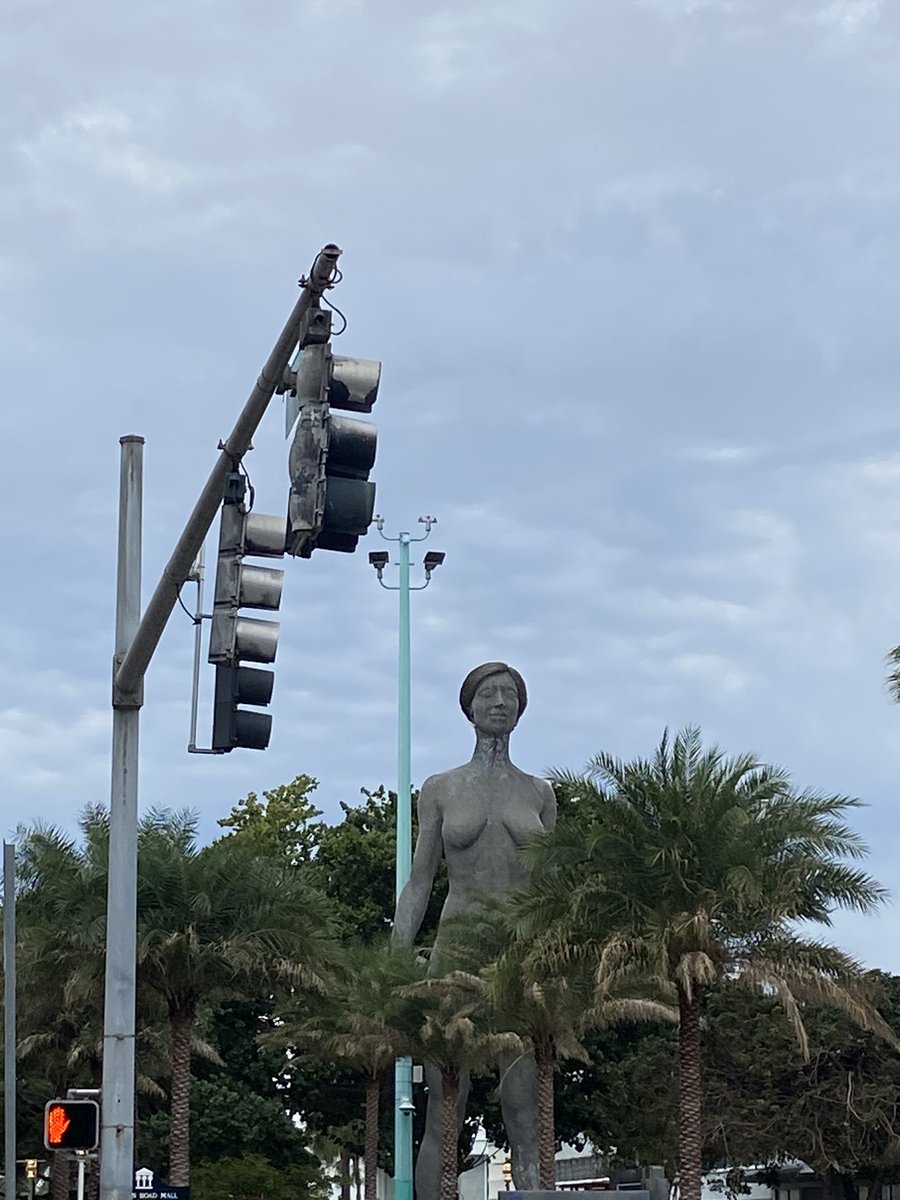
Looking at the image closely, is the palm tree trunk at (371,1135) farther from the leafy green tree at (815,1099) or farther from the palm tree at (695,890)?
the palm tree at (695,890)

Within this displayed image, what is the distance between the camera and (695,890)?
27391 mm

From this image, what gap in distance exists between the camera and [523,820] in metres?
39.8

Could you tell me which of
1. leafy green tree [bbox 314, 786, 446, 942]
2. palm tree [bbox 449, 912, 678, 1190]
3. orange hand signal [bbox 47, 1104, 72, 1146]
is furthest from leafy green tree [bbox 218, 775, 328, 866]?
orange hand signal [bbox 47, 1104, 72, 1146]

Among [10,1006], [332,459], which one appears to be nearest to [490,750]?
[10,1006]

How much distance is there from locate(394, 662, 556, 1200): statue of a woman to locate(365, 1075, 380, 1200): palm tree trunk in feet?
16.7

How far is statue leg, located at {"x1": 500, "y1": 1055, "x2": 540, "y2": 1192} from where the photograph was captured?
37.4 meters

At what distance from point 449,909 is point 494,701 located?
4.41 metres

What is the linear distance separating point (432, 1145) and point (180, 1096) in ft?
19.7

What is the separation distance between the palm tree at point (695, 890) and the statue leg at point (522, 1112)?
9.53 m

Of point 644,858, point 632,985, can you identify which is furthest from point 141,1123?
point 644,858

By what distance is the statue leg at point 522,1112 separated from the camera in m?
37.4

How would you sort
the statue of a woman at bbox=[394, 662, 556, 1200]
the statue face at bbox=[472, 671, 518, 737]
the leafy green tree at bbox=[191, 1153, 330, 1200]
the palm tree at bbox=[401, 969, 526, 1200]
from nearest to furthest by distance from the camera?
the palm tree at bbox=[401, 969, 526, 1200], the statue of a woman at bbox=[394, 662, 556, 1200], the statue face at bbox=[472, 671, 518, 737], the leafy green tree at bbox=[191, 1153, 330, 1200]

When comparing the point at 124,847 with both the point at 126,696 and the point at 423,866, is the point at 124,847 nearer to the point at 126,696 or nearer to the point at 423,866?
the point at 126,696

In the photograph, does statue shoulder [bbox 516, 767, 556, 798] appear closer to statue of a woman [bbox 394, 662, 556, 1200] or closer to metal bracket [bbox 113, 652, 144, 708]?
statue of a woman [bbox 394, 662, 556, 1200]
